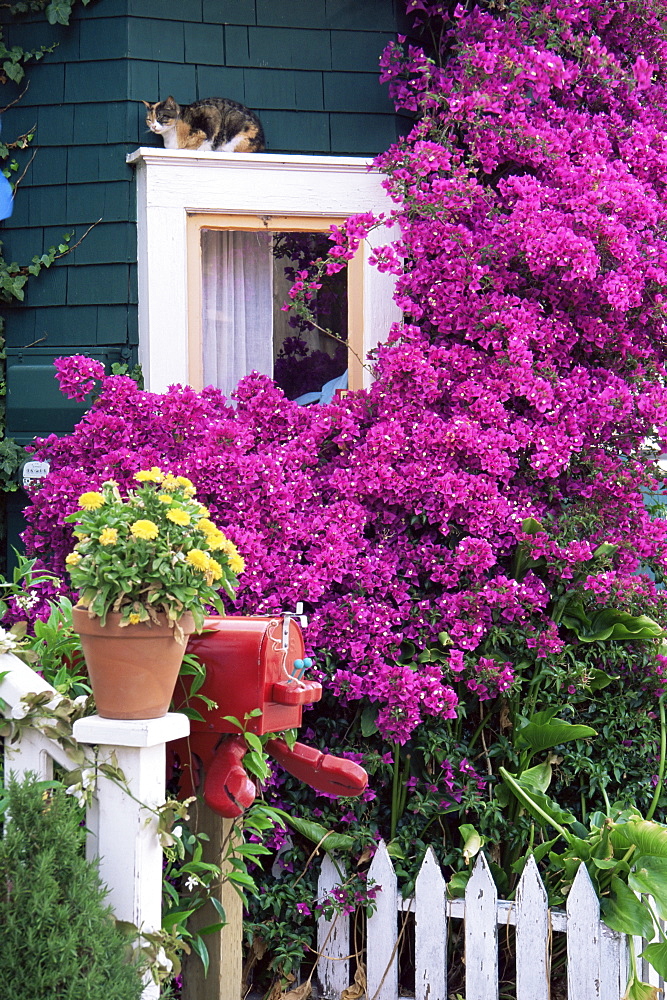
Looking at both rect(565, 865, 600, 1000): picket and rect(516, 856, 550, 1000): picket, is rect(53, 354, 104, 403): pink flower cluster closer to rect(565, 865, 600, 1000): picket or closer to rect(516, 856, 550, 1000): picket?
rect(516, 856, 550, 1000): picket

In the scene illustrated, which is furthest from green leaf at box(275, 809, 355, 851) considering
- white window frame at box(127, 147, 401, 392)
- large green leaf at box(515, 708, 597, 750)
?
white window frame at box(127, 147, 401, 392)

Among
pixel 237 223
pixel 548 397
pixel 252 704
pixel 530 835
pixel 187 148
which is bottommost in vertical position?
pixel 530 835

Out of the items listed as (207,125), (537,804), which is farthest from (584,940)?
(207,125)

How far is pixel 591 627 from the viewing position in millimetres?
3648

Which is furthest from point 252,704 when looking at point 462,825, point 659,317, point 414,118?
point 414,118

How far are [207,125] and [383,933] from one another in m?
3.12

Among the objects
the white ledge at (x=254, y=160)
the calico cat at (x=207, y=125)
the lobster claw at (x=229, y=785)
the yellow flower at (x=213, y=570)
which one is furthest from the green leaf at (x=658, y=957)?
the calico cat at (x=207, y=125)

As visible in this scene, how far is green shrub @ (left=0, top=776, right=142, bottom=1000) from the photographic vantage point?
72.9 inches

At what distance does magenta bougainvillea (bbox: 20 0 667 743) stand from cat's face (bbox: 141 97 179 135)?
83cm

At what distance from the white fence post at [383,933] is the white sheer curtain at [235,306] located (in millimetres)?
2108

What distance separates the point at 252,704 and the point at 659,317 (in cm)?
237

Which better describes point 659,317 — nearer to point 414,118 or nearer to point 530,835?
point 414,118

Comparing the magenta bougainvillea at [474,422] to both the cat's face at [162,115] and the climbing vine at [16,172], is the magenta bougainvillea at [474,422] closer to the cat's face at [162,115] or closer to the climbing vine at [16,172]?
the climbing vine at [16,172]

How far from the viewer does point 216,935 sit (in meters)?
2.54
